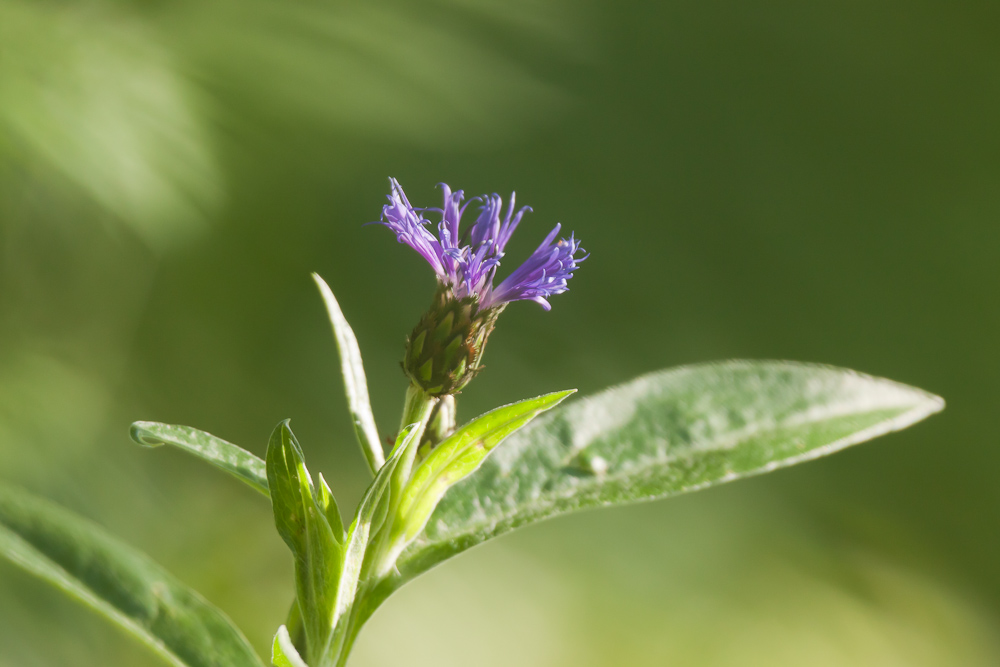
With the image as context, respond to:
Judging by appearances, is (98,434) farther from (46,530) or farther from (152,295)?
(46,530)

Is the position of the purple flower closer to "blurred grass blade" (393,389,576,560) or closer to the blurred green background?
"blurred grass blade" (393,389,576,560)

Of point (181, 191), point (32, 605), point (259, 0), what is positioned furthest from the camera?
point (259, 0)

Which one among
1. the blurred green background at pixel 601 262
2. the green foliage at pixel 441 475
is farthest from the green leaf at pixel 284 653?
the blurred green background at pixel 601 262

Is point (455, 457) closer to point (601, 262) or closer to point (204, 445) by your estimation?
point (204, 445)

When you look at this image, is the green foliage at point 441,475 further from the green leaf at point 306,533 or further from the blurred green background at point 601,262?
the blurred green background at point 601,262

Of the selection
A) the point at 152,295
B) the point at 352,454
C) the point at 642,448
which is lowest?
the point at 642,448

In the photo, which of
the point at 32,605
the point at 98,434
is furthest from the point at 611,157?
the point at 32,605
